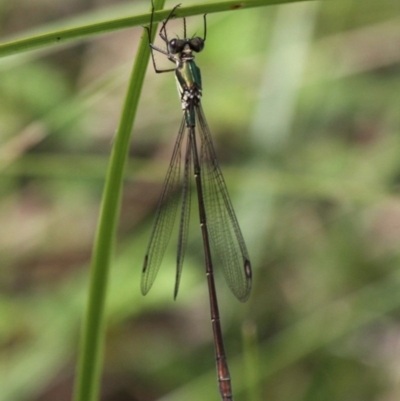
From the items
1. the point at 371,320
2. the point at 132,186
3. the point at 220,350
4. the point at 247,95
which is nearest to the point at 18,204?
the point at 132,186

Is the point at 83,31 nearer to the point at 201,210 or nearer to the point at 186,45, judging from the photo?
the point at 186,45

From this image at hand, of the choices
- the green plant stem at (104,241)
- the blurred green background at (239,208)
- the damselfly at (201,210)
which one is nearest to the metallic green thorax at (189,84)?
the damselfly at (201,210)

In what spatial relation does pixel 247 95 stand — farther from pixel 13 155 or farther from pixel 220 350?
pixel 220 350

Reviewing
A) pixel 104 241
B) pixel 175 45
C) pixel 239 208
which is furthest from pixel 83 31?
pixel 239 208

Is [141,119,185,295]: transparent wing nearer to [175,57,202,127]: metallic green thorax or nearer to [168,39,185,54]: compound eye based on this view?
[175,57,202,127]: metallic green thorax

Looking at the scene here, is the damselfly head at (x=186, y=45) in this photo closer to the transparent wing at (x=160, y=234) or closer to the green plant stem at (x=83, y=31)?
the transparent wing at (x=160, y=234)

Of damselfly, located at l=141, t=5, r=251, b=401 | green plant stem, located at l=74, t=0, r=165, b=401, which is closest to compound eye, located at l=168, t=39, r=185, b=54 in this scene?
damselfly, located at l=141, t=5, r=251, b=401

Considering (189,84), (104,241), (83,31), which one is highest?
(189,84)
